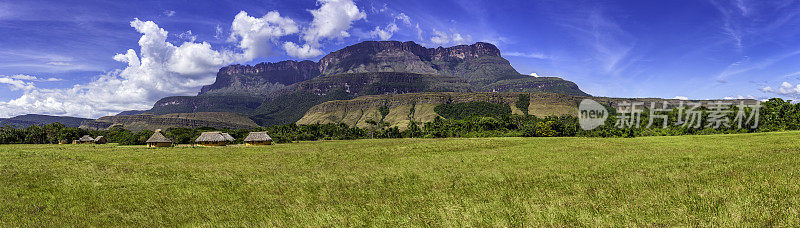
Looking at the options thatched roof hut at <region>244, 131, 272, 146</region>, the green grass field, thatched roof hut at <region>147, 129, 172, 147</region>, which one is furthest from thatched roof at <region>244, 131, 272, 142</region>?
the green grass field

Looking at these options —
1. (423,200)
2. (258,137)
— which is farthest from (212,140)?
(423,200)

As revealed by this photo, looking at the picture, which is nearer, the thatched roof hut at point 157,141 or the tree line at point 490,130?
the tree line at point 490,130

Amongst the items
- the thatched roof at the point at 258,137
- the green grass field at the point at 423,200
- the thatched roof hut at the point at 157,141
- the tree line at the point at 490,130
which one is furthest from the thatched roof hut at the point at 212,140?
the green grass field at the point at 423,200

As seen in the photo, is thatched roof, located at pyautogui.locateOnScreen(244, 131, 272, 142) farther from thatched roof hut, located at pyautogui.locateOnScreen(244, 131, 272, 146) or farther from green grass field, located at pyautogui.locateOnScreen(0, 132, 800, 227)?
green grass field, located at pyautogui.locateOnScreen(0, 132, 800, 227)

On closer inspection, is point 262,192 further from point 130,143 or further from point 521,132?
point 130,143

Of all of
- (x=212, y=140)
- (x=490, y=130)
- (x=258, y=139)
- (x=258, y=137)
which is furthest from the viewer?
(x=490, y=130)

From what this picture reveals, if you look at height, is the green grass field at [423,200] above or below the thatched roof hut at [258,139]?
above

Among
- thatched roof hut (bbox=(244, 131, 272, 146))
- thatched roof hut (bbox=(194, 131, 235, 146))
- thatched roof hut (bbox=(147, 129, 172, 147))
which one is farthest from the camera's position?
thatched roof hut (bbox=(244, 131, 272, 146))

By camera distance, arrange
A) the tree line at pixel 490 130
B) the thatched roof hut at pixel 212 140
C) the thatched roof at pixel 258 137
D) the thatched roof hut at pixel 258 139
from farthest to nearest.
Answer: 1. the thatched roof at pixel 258 137
2. the thatched roof hut at pixel 258 139
3. the thatched roof hut at pixel 212 140
4. the tree line at pixel 490 130

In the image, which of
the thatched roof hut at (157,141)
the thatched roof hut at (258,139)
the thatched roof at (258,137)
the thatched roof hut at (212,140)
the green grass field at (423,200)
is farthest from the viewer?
the thatched roof at (258,137)

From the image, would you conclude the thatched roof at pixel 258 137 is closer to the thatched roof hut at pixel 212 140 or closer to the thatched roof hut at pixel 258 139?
the thatched roof hut at pixel 258 139

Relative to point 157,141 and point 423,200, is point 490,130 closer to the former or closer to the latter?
point 157,141

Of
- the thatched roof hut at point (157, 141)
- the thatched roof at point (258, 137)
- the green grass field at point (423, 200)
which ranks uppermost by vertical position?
the green grass field at point (423, 200)

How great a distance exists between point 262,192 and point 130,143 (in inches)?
4534
